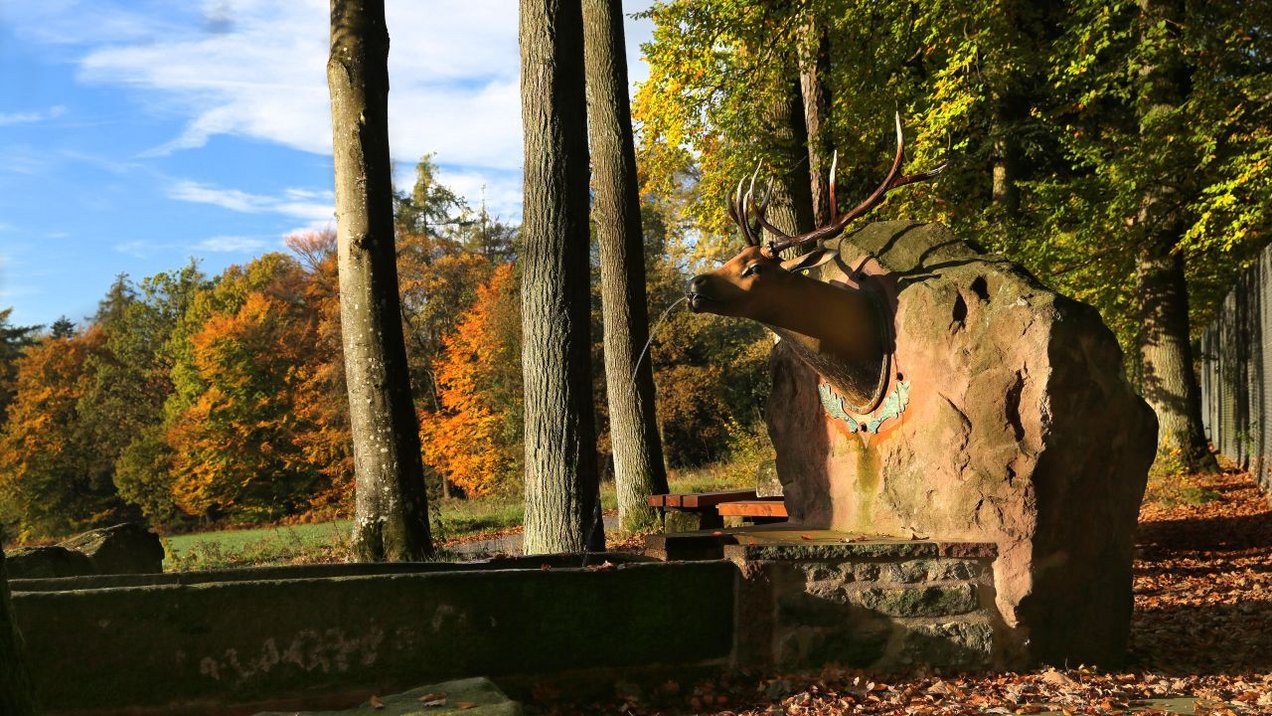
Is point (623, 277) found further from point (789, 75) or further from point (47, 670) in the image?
point (47, 670)

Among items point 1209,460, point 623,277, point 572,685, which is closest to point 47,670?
point 572,685

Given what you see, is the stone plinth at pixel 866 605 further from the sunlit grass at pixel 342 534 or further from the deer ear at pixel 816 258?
the sunlit grass at pixel 342 534

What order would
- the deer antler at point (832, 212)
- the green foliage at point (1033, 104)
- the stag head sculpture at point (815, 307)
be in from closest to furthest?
the stag head sculpture at point (815, 307)
the deer antler at point (832, 212)
the green foliage at point (1033, 104)

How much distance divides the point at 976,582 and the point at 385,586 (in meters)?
3.13

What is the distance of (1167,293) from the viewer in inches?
614

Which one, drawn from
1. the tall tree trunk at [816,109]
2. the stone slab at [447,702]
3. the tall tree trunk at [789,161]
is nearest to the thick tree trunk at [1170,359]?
the tall tree trunk at [816,109]

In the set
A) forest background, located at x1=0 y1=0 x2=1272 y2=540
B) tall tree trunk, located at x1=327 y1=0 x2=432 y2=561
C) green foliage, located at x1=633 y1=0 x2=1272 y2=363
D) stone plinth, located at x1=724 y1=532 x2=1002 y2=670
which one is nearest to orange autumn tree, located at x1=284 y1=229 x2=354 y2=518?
forest background, located at x1=0 y1=0 x2=1272 y2=540

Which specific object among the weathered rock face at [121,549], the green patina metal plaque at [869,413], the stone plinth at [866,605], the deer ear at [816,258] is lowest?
the stone plinth at [866,605]

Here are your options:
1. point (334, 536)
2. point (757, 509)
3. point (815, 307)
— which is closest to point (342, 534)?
point (334, 536)

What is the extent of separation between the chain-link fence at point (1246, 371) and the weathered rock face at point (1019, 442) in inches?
A: 356

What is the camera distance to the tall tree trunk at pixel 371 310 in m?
8.13

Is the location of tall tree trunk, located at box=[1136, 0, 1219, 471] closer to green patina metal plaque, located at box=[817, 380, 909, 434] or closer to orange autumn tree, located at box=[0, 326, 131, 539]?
green patina metal plaque, located at box=[817, 380, 909, 434]

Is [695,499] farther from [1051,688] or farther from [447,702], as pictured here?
[447,702]

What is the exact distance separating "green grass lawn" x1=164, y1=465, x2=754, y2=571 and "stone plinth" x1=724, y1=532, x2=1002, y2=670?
5858 millimetres
